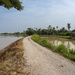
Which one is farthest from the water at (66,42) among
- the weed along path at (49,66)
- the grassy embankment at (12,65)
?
the grassy embankment at (12,65)

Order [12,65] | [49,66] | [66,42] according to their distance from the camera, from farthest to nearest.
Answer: [66,42]
[12,65]
[49,66]

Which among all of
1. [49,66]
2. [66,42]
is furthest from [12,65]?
[66,42]

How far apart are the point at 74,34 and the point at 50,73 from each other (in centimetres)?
3623

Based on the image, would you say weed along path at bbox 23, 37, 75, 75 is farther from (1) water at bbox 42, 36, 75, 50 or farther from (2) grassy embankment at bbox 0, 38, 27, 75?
(1) water at bbox 42, 36, 75, 50

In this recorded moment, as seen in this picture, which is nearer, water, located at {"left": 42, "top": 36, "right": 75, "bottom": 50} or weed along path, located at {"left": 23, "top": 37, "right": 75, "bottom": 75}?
weed along path, located at {"left": 23, "top": 37, "right": 75, "bottom": 75}

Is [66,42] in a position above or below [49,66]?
below

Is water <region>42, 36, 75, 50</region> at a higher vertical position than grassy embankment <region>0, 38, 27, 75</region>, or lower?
lower

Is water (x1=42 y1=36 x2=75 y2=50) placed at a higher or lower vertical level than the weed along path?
lower

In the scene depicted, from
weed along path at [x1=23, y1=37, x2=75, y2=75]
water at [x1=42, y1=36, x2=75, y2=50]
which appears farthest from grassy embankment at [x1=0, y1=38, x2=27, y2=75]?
water at [x1=42, y1=36, x2=75, y2=50]

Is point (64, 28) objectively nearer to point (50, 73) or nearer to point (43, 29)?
point (43, 29)

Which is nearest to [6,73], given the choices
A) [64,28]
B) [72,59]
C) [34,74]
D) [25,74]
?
Result: [25,74]

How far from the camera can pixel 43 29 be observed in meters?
72.1

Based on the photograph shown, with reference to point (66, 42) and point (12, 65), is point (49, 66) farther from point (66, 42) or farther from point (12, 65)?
point (66, 42)

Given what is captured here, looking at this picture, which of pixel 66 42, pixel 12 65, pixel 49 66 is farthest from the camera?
pixel 66 42
